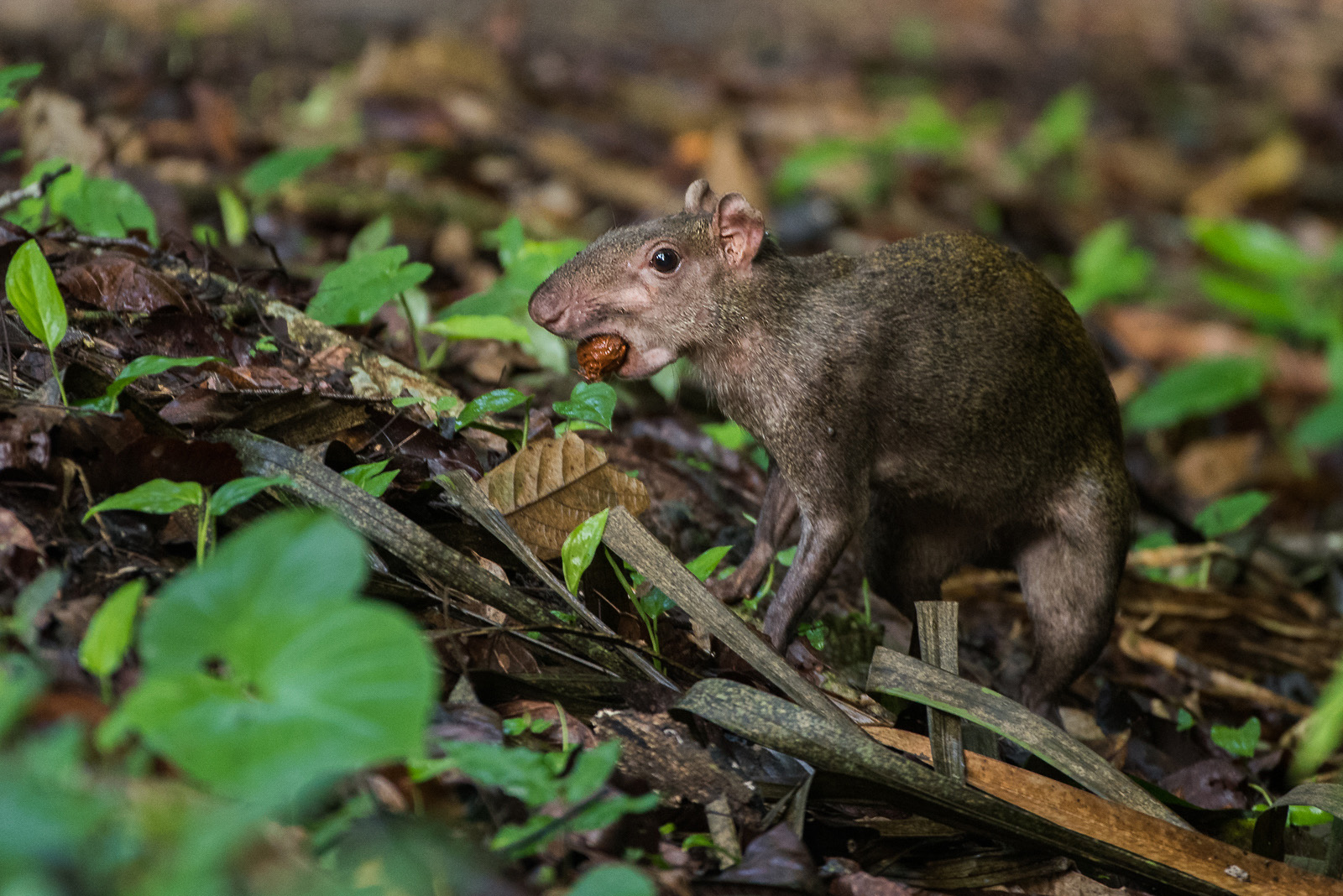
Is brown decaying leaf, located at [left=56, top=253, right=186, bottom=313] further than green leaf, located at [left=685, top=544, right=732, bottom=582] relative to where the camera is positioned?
Yes

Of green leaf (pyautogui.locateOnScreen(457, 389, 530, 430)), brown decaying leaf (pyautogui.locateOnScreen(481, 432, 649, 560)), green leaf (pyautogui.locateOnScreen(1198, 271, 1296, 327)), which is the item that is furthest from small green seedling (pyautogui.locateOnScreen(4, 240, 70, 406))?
green leaf (pyautogui.locateOnScreen(1198, 271, 1296, 327))

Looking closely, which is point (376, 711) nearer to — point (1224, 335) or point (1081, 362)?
point (1081, 362)

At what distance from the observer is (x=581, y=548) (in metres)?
3.56

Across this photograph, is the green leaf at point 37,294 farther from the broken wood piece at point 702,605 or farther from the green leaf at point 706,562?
the green leaf at point 706,562

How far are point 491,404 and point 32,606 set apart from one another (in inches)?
63.8

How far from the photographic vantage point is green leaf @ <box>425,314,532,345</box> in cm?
489

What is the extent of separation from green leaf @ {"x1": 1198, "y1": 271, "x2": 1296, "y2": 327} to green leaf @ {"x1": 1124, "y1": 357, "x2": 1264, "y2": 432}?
0.76 meters

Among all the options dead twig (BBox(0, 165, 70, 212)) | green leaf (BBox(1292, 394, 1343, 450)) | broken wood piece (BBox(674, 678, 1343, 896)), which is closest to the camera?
broken wood piece (BBox(674, 678, 1343, 896))

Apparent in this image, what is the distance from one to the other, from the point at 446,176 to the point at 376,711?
24.1ft

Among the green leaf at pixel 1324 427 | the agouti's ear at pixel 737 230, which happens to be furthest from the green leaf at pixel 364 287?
the green leaf at pixel 1324 427

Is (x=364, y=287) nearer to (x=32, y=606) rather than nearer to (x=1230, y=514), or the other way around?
(x=32, y=606)

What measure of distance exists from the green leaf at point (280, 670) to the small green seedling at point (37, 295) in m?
1.52

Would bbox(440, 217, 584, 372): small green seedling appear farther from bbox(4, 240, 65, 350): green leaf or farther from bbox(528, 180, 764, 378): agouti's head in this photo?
bbox(4, 240, 65, 350): green leaf

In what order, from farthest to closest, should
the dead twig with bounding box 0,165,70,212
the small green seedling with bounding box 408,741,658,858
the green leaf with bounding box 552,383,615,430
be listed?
the dead twig with bounding box 0,165,70,212, the green leaf with bounding box 552,383,615,430, the small green seedling with bounding box 408,741,658,858
